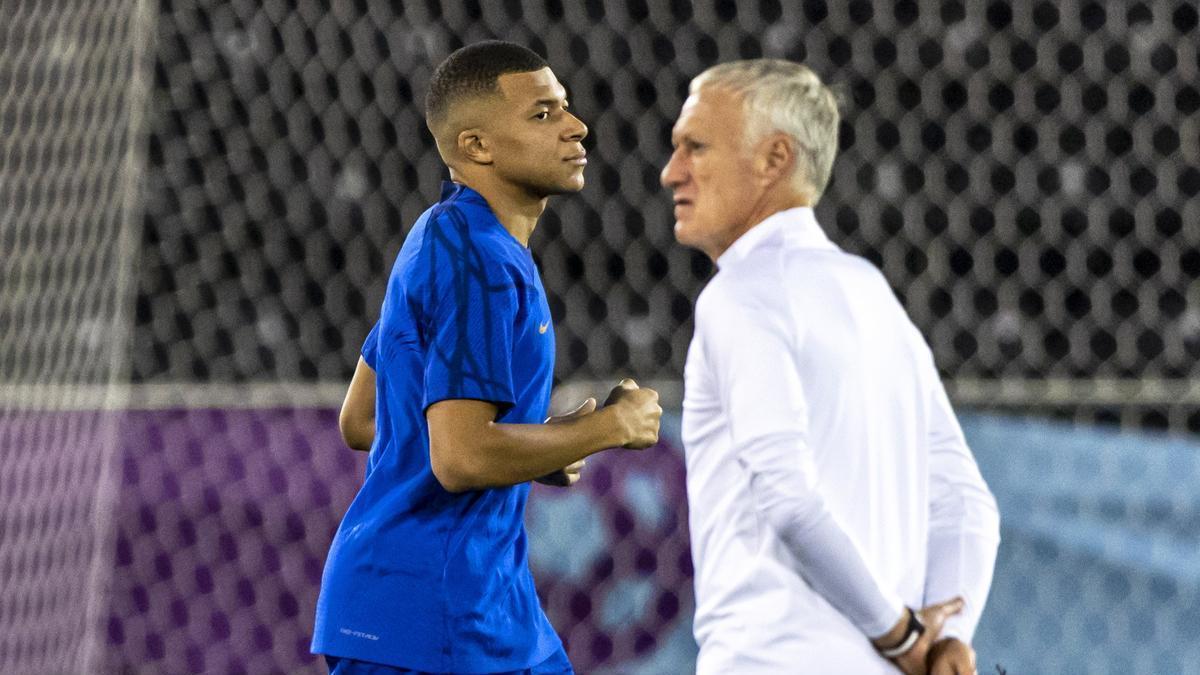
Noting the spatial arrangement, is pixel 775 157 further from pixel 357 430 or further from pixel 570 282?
pixel 570 282

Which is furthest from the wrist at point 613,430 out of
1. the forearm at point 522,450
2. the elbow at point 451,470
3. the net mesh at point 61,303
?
the net mesh at point 61,303

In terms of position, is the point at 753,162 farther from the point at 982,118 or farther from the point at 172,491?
the point at 982,118

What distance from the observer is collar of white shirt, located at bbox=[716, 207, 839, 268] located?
1.22m

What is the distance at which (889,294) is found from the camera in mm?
1254

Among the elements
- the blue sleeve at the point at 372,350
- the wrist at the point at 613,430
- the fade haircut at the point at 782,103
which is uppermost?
the fade haircut at the point at 782,103

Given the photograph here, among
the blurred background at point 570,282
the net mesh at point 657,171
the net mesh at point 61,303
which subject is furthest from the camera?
the net mesh at point 657,171

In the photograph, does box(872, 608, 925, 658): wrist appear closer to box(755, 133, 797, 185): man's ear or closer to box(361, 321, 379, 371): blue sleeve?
box(755, 133, 797, 185): man's ear

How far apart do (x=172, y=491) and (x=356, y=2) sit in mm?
1756

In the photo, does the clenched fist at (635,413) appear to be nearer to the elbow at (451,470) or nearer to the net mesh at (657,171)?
the elbow at (451,470)

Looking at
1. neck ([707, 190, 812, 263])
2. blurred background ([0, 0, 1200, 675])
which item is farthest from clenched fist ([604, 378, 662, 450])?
blurred background ([0, 0, 1200, 675])

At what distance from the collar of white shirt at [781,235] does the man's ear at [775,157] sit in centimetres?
3

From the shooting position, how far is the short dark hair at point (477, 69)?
165 cm

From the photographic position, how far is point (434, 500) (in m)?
1.57

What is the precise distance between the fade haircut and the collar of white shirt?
0.03m
